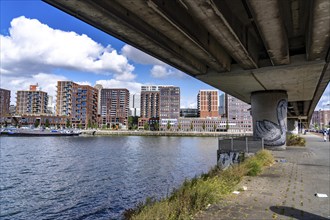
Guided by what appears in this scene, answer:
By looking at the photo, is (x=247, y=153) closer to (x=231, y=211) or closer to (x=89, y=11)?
(x=231, y=211)

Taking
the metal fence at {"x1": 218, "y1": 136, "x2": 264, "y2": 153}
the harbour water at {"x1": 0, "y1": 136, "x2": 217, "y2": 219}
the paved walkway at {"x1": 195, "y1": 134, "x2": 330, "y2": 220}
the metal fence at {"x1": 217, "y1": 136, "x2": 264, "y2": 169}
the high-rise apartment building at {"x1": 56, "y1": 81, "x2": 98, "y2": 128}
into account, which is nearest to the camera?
the paved walkway at {"x1": 195, "y1": 134, "x2": 330, "y2": 220}

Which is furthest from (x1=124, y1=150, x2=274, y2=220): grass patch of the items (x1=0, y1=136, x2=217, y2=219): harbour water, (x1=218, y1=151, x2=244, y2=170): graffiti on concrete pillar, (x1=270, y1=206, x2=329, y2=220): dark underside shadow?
(x1=218, y1=151, x2=244, y2=170): graffiti on concrete pillar

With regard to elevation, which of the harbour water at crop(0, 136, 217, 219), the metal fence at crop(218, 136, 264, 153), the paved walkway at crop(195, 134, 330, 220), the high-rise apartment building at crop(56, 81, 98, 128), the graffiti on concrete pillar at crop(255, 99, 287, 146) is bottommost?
the harbour water at crop(0, 136, 217, 219)

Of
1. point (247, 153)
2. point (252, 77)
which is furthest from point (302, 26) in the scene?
point (247, 153)

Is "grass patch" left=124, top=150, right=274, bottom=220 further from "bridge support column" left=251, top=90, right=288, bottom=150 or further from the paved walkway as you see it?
"bridge support column" left=251, top=90, right=288, bottom=150

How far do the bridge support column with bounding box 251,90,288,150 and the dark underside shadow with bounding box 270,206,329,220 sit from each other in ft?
66.2

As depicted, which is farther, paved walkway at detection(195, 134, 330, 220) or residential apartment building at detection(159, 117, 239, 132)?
residential apartment building at detection(159, 117, 239, 132)

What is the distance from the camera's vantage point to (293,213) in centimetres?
677

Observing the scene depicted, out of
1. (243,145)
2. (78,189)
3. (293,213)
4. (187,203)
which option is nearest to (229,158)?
(243,145)

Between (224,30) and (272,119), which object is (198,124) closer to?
(272,119)

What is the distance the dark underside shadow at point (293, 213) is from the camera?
21.3 ft

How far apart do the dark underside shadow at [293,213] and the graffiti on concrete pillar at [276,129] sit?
66.2 feet

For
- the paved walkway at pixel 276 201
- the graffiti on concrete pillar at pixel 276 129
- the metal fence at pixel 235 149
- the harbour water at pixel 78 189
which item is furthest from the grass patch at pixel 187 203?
the graffiti on concrete pillar at pixel 276 129

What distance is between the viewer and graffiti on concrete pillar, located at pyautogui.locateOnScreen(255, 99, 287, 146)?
26.1 meters
